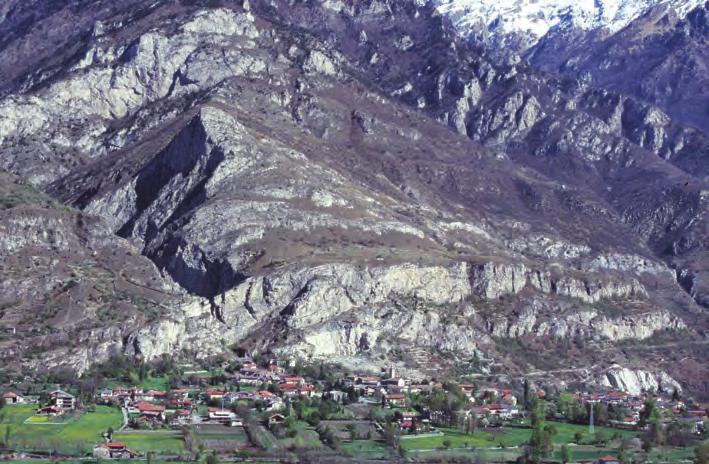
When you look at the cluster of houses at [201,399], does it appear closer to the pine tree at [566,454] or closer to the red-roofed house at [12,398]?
the red-roofed house at [12,398]

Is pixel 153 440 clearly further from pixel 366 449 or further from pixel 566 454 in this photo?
pixel 566 454

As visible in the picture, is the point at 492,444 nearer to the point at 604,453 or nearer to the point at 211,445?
the point at 604,453

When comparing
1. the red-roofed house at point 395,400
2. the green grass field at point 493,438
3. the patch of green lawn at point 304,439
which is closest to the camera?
the patch of green lawn at point 304,439

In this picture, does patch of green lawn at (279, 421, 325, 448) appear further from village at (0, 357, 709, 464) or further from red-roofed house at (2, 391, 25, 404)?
red-roofed house at (2, 391, 25, 404)

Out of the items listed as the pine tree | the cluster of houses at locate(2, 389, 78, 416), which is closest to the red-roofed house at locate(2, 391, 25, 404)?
the cluster of houses at locate(2, 389, 78, 416)

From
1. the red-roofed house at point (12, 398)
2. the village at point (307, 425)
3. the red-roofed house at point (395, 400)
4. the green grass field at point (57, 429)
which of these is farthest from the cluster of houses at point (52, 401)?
the red-roofed house at point (395, 400)
